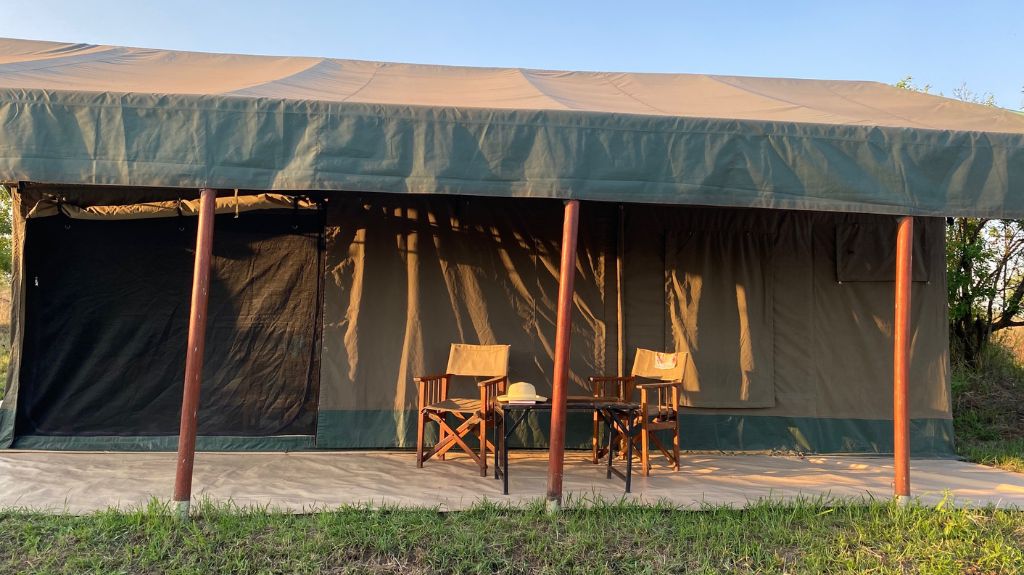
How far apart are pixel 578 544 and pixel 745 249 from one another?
9.28 ft

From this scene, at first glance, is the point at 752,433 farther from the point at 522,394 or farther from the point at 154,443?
the point at 154,443

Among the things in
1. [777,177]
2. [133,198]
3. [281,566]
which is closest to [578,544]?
[281,566]

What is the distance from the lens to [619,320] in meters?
4.77

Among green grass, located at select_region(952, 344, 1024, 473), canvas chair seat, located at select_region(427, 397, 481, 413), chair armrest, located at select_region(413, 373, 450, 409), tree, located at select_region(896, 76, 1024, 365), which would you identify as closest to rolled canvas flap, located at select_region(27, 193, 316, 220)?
chair armrest, located at select_region(413, 373, 450, 409)

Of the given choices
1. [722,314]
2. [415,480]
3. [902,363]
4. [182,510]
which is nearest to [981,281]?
[722,314]

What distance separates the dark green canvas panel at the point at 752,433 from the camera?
181 inches

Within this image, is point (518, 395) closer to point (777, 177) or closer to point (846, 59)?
point (777, 177)

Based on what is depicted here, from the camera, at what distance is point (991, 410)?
5848mm

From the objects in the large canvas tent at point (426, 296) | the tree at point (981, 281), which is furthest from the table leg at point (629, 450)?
the tree at point (981, 281)

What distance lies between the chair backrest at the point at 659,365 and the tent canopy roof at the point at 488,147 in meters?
Result: 1.28

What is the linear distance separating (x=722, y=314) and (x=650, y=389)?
0.87m

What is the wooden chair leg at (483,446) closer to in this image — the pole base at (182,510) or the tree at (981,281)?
the pole base at (182,510)

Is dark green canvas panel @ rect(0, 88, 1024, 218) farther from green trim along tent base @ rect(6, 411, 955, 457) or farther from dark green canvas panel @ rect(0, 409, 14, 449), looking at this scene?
dark green canvas panel @ rect(0, 409, 14, 449)

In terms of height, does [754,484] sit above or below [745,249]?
below
